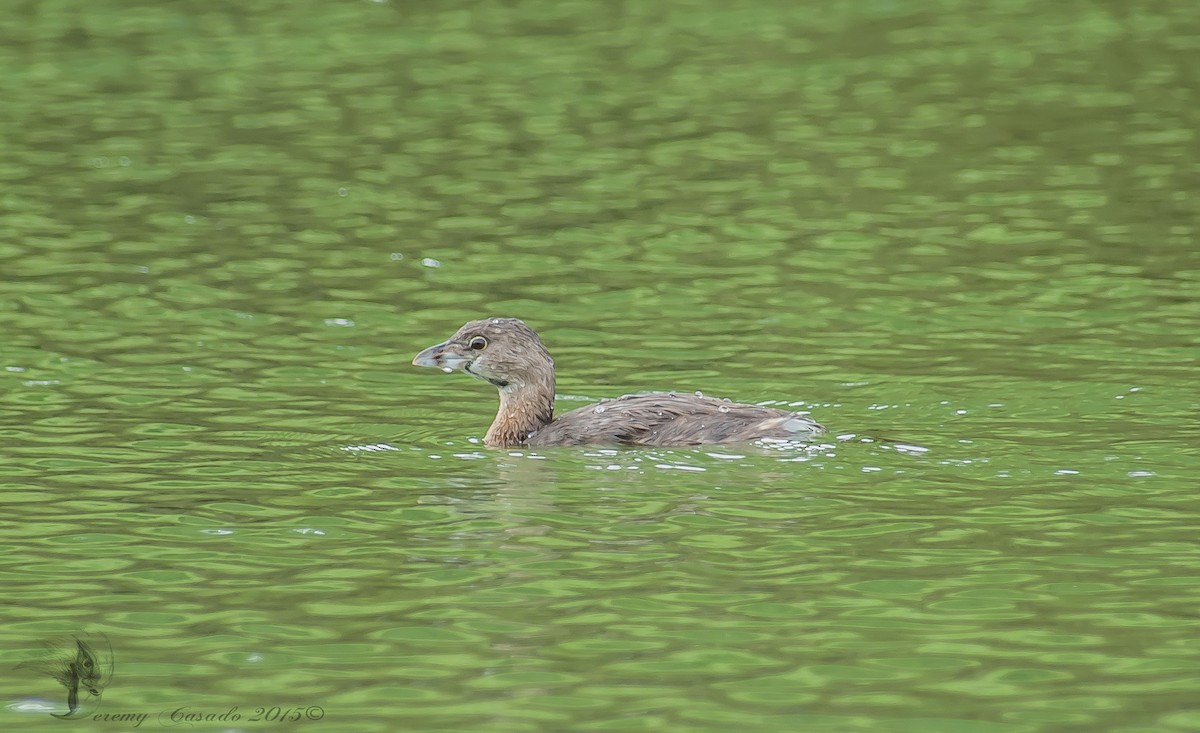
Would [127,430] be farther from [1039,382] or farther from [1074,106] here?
[1074,106]

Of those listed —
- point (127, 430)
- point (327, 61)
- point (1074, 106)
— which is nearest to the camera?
point (127, 430)

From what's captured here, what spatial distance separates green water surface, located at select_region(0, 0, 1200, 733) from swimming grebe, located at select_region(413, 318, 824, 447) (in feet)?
0.86

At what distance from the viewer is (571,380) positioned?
1642 centimetres

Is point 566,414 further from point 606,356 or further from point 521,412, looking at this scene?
point 606,356

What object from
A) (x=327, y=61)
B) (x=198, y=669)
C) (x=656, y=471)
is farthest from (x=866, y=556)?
(x=327, y=61)

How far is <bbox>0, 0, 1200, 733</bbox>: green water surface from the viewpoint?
32.3ft

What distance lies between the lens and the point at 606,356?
55.9 feet

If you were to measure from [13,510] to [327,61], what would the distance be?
16.7m
